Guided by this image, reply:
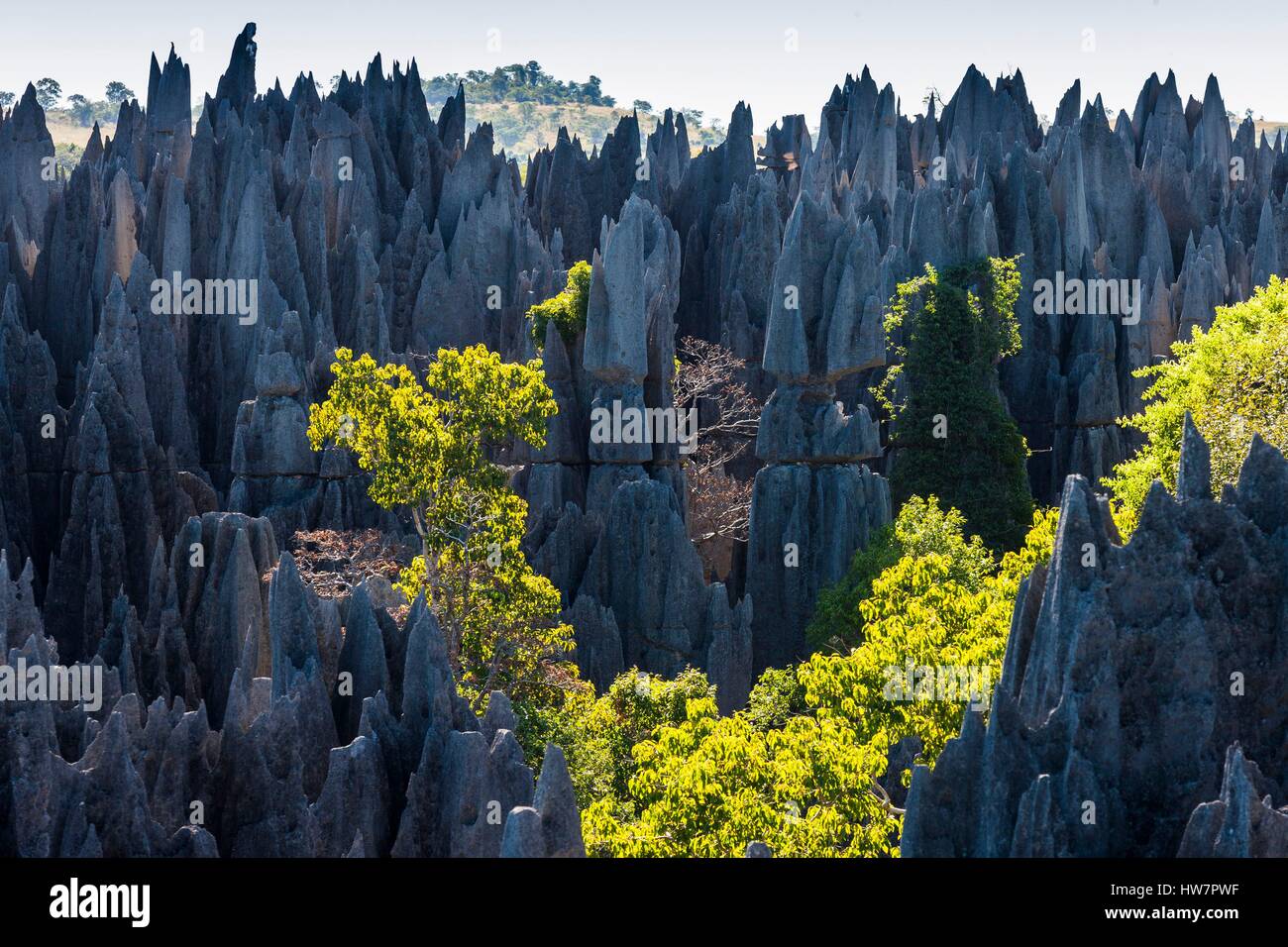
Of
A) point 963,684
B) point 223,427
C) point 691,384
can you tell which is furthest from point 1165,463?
point 223,427

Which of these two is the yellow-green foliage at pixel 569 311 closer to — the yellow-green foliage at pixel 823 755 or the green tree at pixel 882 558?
the green tree at pixel 882 558

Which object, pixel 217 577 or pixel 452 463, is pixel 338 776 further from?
pixel 217 577

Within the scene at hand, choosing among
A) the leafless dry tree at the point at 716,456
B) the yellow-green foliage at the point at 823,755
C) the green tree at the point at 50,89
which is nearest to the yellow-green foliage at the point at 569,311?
the leafless dry tree at the point at 716,456

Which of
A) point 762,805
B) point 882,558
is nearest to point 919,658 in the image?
point 762,805

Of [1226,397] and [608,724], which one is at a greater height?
[1226,397]

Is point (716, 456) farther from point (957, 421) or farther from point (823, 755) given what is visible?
point (823, 755)
